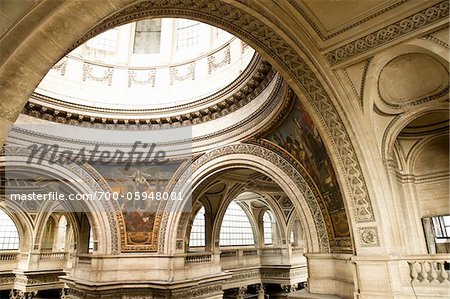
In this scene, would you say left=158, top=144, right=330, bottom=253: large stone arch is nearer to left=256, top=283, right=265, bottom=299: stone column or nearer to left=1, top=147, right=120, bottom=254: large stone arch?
left=1, top=147, right=120, bottom=254: large stone arch

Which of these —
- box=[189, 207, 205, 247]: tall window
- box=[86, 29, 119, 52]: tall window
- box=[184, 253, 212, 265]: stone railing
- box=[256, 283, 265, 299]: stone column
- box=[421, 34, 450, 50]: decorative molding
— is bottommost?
box=[256, 283, 265, 299]: stone column

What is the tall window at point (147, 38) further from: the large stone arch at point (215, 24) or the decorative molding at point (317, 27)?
the decorative molding at point (317, 27)

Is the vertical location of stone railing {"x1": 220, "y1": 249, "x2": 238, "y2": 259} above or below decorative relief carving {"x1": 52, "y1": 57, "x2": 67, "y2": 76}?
below

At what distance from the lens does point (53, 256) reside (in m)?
17.3

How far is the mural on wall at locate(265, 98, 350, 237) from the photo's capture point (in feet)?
23.0

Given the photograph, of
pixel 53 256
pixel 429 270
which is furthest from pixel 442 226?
pixel 53 256

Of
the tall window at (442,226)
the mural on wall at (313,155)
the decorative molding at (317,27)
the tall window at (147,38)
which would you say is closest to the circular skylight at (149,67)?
the tall window at (147,38)

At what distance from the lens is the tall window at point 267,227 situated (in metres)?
19.3

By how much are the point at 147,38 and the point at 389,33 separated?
10696 mm

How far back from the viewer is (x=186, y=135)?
37.1 ft

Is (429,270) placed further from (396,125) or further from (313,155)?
(313,155)

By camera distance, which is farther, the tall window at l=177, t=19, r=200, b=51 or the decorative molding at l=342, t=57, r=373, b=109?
the tall window at l=177, t=19, r=200, b=51

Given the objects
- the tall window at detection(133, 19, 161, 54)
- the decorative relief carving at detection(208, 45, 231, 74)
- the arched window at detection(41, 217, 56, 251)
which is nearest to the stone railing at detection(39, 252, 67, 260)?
the arched window at detection(41, 217, 56, 251)

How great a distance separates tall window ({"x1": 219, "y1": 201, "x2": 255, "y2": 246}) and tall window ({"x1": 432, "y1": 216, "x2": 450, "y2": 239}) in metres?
12.3
